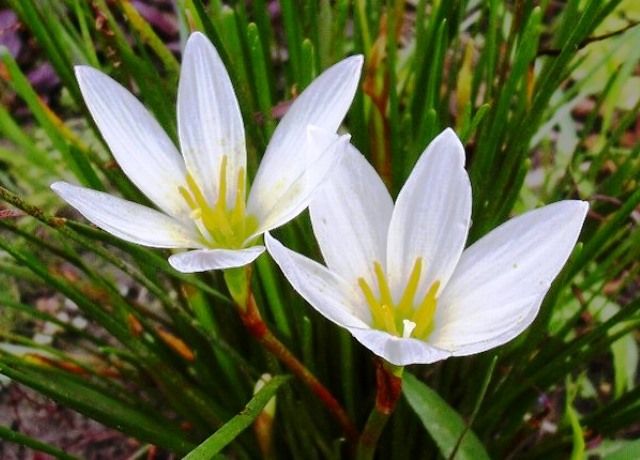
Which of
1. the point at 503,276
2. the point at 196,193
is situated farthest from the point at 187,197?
the point at 503,276

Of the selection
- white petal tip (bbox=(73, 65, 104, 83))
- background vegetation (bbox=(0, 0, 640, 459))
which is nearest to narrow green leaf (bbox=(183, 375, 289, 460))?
background vegetation (bbox=(0, 0, 640, 459))

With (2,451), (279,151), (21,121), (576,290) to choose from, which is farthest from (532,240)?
(21,121)

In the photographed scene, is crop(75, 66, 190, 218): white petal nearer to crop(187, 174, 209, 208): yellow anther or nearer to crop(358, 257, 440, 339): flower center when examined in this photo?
crop(187, 174, 209, 208): yellow anther

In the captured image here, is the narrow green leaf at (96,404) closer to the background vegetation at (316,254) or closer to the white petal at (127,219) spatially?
the background vegetation at (316,254)

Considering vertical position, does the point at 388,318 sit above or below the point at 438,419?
above

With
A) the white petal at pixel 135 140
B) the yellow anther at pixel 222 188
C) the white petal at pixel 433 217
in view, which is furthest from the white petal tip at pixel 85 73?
the white petal at pixel 433 217

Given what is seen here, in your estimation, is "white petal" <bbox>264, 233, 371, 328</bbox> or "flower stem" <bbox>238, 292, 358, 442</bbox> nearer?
"white petal" <bbox>264, 233, 371, 328</bbox>

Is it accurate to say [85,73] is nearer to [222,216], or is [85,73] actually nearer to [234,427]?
[222,216]
